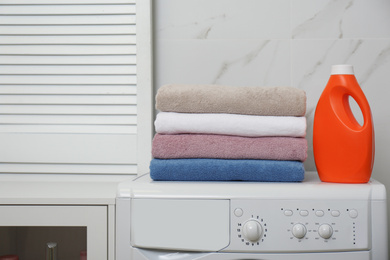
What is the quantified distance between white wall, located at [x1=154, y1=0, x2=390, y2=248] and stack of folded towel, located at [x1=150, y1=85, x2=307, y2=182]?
0.30 meters

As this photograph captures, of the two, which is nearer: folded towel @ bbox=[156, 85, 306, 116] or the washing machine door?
the washing machine door

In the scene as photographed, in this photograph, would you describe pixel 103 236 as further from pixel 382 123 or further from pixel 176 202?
pixel 382 123

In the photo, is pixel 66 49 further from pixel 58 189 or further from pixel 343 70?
pixel 343 70

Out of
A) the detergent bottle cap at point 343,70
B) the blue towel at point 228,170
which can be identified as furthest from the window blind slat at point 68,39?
the detergent bottle cap at point 343,70

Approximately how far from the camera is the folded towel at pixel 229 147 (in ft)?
3.15

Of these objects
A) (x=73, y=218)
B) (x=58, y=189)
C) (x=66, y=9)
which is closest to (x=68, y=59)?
(x=66, y=9)

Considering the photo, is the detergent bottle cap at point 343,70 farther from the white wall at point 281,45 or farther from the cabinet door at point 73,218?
the cabinet door at point 73,218

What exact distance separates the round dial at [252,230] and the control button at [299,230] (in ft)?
0.21

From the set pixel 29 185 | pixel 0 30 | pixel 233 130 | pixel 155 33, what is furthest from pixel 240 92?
pixel 0 30

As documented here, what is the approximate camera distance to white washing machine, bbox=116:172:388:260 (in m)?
0.87

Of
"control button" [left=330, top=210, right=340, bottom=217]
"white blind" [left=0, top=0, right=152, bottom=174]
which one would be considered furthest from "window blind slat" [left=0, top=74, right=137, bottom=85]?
"control button" [left=330, top=210, right=340, bottom=217]

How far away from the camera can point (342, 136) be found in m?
0.95

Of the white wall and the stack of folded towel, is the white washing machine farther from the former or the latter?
the white wall

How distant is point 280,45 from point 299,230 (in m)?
0.60
